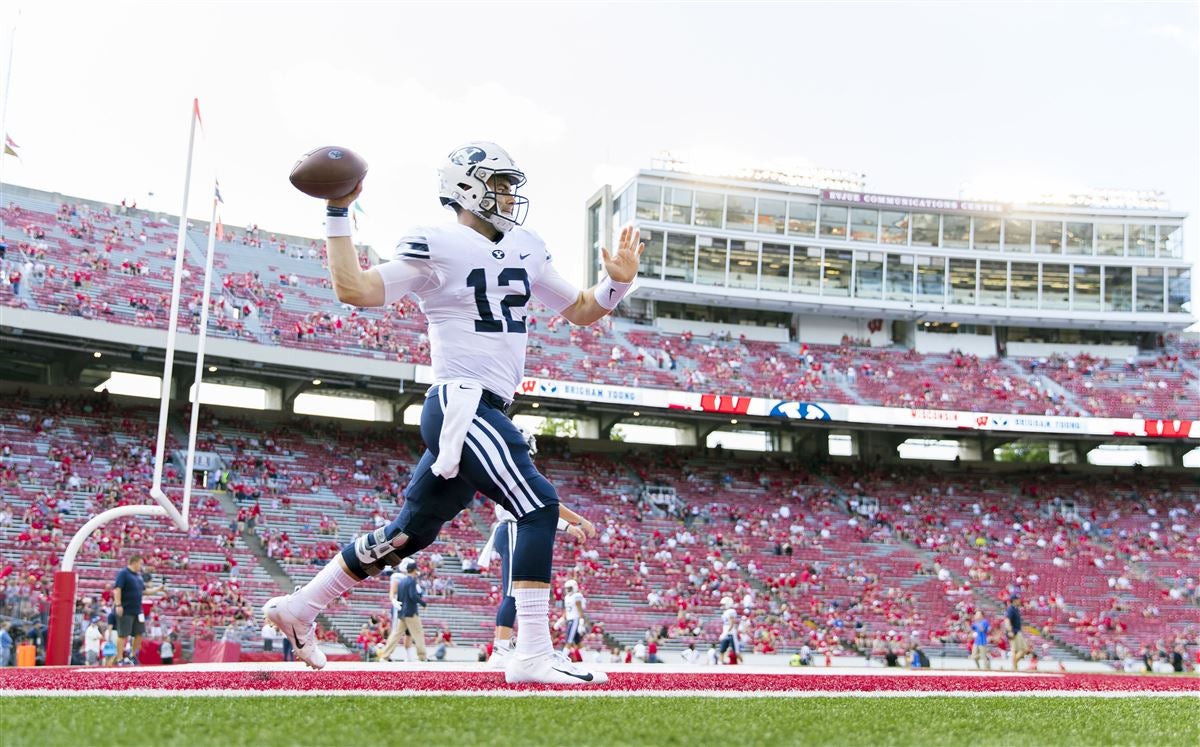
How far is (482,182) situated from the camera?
592 centimetres

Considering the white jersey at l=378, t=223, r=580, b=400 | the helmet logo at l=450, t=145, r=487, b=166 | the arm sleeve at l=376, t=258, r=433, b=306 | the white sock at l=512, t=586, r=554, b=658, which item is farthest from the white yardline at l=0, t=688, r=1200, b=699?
the helmet logo at l=450, t=145, r=487, b=166

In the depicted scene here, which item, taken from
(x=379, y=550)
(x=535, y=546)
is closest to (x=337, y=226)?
(x=379, y=550)

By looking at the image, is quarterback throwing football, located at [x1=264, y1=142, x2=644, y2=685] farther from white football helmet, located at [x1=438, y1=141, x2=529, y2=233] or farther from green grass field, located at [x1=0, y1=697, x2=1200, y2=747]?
green grass field, located at [x1=0, y1=697, x2=1200, y2=747]

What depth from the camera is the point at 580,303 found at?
6438 mm

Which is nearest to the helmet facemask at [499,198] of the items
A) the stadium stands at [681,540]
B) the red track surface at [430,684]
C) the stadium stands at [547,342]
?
the red track surface at [430,684]

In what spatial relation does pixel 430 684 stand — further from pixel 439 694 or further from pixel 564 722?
pixel 564 722

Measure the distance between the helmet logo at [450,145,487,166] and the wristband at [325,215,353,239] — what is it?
832mm

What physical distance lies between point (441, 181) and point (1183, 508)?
40536 millimetres

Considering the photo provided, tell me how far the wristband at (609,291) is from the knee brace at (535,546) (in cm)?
128

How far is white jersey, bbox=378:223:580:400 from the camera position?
18.5 feet

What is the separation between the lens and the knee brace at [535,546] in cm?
561

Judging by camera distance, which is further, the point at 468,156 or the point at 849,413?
the point at 849,413

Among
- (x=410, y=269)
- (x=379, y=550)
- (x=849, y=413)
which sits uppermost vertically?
(x=849, y=413)

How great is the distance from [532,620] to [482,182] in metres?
2.31
